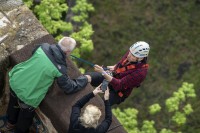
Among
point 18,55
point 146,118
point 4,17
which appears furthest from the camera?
point 146,118

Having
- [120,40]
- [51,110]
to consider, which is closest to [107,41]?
[120,40]

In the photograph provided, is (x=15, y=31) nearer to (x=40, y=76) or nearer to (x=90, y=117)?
(x=40, y=76)

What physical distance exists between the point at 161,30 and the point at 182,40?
0.60 metres

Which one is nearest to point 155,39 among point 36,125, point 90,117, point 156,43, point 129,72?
point 156,43

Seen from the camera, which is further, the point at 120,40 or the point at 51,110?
the point at 120,40

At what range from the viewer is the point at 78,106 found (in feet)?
16.4

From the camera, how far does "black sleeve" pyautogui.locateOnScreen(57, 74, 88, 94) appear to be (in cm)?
500

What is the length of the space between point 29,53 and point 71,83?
2.51ft

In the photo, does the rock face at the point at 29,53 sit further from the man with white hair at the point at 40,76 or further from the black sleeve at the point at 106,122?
the black sleeve at the point at 106,122

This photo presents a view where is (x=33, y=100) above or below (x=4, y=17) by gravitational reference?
below

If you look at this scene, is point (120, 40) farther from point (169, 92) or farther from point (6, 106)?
point (6, 106)

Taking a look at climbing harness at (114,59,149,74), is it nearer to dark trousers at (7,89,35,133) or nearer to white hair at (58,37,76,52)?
white hair at (58,37,76,52)

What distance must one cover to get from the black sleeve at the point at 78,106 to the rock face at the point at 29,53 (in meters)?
0.28

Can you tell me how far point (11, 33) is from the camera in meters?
5.74
